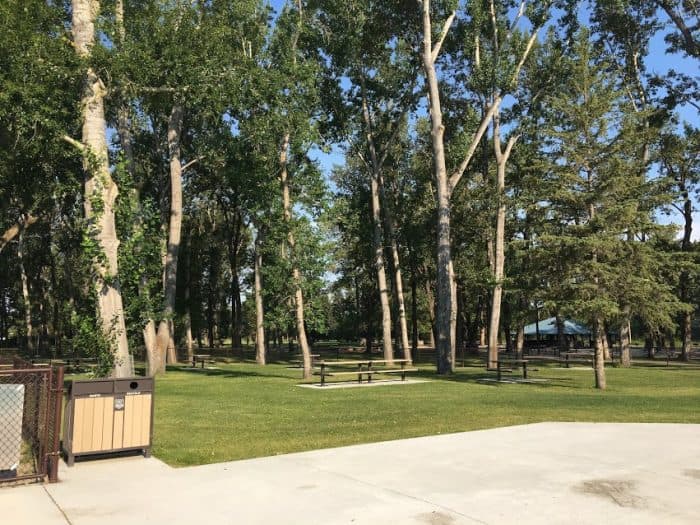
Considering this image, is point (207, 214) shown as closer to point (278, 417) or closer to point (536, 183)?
point (536, 183)

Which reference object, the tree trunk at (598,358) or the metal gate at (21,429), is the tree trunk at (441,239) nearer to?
the tree trunk at (598,358)

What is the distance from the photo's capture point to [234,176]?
2519 cm

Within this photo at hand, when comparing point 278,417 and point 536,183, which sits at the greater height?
point 536,183

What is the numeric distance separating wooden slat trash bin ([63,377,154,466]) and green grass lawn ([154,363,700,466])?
59cm

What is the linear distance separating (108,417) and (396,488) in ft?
13.2

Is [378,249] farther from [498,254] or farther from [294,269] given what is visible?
[294,269]

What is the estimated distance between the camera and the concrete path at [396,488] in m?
5.47

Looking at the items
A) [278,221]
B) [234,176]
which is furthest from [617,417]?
[234,176]

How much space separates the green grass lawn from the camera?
31.2 ft

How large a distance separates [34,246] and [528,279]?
45956 mm

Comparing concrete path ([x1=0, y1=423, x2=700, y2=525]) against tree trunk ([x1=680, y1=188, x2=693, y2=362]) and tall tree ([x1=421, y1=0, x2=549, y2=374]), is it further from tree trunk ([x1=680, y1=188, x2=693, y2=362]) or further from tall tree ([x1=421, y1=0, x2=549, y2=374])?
tree trunk ([x1=680, y1=188, x2=693, y2=362])

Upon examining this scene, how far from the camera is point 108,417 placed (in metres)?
7.91

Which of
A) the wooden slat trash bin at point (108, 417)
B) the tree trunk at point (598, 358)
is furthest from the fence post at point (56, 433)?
the tree trunk at point (598, 358)

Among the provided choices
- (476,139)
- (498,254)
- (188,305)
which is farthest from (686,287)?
(188,305)
